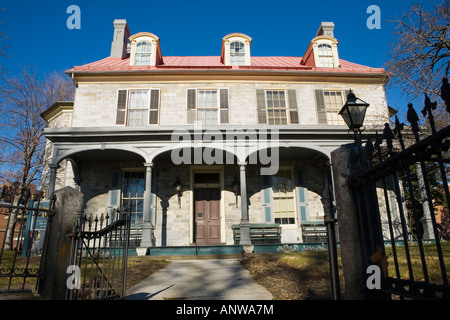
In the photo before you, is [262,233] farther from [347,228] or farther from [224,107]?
[347,228]

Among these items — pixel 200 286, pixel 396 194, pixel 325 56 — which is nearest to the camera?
pixel 396 194

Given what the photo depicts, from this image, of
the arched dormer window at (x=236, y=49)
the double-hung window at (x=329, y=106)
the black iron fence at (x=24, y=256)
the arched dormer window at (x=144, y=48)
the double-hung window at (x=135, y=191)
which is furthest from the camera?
the arched dormer window at (x=236, y=49)

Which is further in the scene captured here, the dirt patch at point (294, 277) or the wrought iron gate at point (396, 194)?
the dirt patch at point (294, 277)

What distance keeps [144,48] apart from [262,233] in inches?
383

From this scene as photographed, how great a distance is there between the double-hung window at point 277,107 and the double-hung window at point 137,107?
4.33 meters

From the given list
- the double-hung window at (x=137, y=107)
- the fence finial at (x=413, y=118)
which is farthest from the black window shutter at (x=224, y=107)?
the fence finial at (x=413, y=118)

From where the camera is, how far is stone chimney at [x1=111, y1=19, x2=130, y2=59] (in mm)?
15766

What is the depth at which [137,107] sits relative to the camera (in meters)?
12.4

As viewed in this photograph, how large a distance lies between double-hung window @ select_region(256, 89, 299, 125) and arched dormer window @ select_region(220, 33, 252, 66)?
2126mm

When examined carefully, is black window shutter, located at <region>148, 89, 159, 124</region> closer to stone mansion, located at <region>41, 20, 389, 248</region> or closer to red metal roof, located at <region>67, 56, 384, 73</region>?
stone mansion, located at <region>41, 20, 389, 248</region>

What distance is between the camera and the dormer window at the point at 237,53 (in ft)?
45.3

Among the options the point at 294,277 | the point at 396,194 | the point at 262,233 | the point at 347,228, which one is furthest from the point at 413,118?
the point at 262,233

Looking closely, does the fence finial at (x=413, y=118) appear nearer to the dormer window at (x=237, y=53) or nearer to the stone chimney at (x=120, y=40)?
the dormer window at (x=237, y=53)
